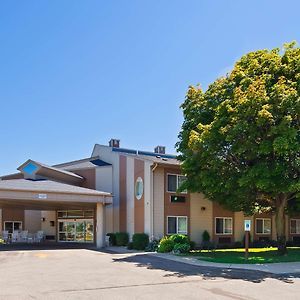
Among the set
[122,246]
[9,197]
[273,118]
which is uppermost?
[273,118]

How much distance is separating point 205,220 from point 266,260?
9693 millimetres

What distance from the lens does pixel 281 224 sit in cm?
2327

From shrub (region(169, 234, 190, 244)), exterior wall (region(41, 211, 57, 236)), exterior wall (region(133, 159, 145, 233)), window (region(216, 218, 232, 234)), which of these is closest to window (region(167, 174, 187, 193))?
exterior wall (region(133, 159, 145, 233))

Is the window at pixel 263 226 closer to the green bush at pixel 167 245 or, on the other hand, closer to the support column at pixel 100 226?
the green bush at pixel 167 245

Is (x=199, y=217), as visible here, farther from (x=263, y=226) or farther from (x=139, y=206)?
(x=263, y=226)

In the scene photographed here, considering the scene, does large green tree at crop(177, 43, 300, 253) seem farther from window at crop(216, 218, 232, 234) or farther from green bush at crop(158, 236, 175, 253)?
window at crop(216, 218, 232, 234)

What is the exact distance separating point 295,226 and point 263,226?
3283mm

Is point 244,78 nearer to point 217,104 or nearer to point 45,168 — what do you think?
point 217,104

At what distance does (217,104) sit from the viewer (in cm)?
2353

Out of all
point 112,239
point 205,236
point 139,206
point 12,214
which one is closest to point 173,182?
point 139,206

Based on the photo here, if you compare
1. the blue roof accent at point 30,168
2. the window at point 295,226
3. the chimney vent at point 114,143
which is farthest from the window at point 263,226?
the blue roof accent at point 30,168

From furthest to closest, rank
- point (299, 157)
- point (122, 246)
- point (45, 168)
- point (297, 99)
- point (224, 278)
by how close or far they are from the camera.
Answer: point (45, 168) → point (122, 246) → point (299, 157) → point (297, 99) → point (224, 278)

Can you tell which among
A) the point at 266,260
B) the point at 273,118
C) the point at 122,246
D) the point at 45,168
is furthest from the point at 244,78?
the point at 45,168

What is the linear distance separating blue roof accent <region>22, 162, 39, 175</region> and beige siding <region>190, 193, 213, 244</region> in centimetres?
1189
